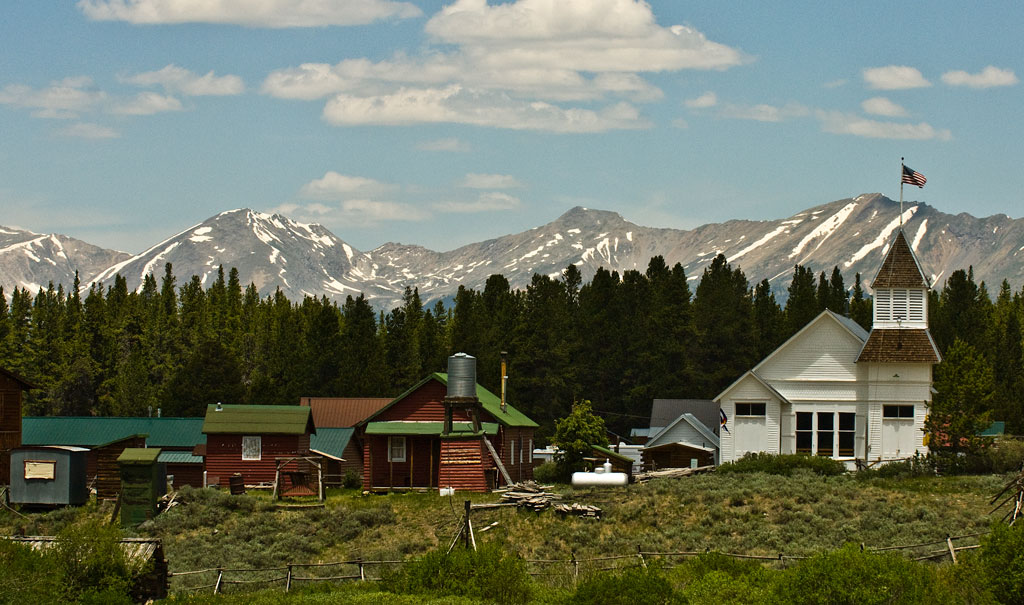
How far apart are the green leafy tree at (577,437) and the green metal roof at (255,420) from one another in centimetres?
1199

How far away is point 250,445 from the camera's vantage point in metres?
58.7

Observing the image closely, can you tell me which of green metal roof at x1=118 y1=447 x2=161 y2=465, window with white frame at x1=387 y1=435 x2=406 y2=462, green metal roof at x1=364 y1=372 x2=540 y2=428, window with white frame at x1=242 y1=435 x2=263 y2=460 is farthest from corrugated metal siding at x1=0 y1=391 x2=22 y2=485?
window with white frame at x1=387 y1=435 x2=406 y2=462

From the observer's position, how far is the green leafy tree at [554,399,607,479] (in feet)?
196

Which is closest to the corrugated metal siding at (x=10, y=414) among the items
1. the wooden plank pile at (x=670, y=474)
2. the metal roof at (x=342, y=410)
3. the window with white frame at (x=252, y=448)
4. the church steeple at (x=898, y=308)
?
the window with white frame at (x=252, y=448)

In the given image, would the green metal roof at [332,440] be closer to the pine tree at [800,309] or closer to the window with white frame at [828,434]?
the window with white frame at [828,434]

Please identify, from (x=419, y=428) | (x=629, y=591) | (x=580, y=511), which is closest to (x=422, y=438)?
(x=419, y=428)

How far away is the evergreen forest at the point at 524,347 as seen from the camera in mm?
91812

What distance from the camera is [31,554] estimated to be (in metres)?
32.5

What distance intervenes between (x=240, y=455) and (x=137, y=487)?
1072 cm

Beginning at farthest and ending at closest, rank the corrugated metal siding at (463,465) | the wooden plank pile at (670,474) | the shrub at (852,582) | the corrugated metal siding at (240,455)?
the wooden plank pile at (670,474), the corrugated metal siding at (240,455), the corrugated metal siding at (463,465), the shrub at (852,582)

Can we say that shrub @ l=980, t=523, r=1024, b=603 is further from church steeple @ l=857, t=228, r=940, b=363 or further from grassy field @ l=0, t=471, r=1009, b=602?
church steeple @ l=857, t=228, r=940, b=363

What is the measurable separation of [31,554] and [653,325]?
2549 inches

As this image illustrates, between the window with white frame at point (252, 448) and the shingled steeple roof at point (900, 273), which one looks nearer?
the window with white frame at point (252, 448)

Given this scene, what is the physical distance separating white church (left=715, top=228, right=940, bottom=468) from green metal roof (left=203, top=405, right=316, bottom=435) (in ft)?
68.1
